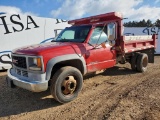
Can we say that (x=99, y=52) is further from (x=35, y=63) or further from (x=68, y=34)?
(x=35, y=63)

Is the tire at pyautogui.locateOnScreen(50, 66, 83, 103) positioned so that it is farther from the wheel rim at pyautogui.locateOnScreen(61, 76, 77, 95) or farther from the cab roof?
the cab roof

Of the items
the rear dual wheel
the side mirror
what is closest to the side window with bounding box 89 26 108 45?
the side mirror

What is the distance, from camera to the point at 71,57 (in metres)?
5.16

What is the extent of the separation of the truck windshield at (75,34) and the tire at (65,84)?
4.10ft

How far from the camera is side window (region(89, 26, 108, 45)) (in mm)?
6016

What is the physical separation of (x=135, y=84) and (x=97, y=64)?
1.45 m

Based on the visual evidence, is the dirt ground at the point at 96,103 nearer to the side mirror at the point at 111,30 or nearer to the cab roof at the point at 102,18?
the side mirror at the point at 111,30

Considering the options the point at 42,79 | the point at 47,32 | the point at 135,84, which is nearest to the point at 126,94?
the point at 135,84

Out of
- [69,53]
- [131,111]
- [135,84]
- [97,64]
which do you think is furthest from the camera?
[135,84]

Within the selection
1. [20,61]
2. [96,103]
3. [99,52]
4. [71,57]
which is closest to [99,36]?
[99,52]

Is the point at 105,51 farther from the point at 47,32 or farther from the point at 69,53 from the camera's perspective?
the point at 47,32

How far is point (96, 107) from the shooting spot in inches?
185

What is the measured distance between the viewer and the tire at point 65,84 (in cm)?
477

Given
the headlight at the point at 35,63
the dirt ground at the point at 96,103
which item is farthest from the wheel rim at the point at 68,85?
the headlight at the point at 35,63
